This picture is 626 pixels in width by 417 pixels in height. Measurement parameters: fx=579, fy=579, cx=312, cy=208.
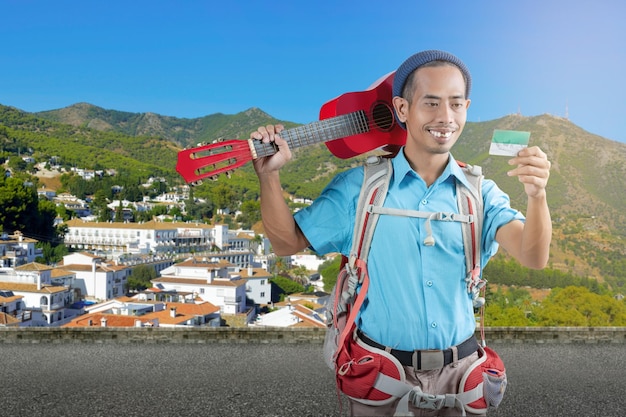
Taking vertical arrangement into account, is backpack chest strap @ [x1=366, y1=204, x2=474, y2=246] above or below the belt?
above

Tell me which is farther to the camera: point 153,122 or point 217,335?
point 153,122

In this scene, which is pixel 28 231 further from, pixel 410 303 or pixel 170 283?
pixel 410 303

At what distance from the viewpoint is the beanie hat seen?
1271 mm

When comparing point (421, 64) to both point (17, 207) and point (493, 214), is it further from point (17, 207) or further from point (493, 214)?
point (17, 207)

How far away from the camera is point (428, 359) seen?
124 cm

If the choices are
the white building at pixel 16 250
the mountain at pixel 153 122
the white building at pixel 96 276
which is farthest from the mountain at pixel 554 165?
the white building at pixel 16 250

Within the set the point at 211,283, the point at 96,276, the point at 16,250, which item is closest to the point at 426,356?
the point at 211,283

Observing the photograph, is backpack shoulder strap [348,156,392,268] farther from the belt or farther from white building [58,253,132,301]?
white building [58,253,132,301]

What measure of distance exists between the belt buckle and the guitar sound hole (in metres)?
0.57

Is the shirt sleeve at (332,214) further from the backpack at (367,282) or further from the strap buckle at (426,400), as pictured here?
the strap buckle at (426,400)

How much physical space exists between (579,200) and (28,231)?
199 ft

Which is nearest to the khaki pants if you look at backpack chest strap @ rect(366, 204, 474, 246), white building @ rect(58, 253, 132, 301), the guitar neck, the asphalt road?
backpack chest strap @ rect(366, 204, 474, 246)

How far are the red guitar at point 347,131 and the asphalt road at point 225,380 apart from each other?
13.6ft

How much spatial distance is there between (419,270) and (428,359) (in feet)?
0.62
